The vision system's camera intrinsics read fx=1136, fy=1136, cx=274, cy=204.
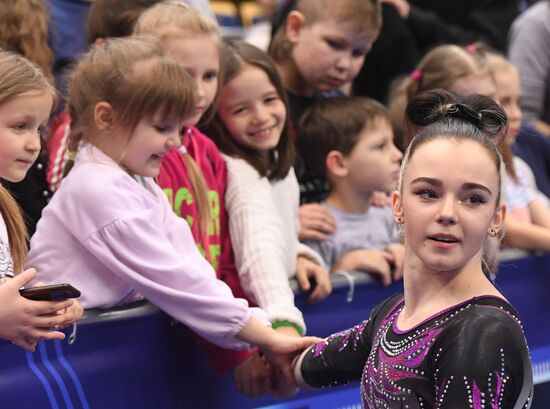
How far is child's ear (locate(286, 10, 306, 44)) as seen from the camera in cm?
473

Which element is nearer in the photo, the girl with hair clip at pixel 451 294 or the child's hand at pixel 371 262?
the girl with hair clip at pixel 451 294

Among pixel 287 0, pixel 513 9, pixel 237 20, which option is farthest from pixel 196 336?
pixel 237 20

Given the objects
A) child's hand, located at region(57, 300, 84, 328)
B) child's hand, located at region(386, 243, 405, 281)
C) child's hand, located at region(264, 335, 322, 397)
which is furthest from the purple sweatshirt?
child's hand, located at region(386, 243, 405, 281)

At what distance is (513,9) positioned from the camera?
6.86 meters

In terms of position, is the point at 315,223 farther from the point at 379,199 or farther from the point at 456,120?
the point at 456,120

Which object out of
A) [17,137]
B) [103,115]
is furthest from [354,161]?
[17,137]

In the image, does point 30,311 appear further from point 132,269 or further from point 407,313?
point 407,313

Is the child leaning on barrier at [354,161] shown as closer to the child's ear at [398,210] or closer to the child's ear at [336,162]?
the child's ear at [336,162]

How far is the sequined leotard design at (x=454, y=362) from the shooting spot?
2514mm

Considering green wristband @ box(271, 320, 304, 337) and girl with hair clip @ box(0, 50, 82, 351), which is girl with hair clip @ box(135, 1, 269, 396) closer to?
green wristband @ box(271, 320, 304, 337)

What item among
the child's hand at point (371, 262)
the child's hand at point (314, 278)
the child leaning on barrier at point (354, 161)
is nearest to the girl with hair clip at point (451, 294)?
the child's hand at point (314, 278)

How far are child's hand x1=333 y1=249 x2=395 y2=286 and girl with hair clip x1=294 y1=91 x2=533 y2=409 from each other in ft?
3.48

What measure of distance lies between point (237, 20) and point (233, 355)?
6254 mm

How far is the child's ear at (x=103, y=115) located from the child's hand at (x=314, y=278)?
2.78 feet
